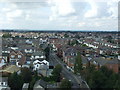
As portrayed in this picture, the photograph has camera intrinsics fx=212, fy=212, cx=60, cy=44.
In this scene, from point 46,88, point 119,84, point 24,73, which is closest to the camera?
point 119,84

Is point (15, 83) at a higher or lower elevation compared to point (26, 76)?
lower

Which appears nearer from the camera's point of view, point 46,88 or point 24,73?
point 46,88

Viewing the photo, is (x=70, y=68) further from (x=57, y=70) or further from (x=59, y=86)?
(x=59, y=86)

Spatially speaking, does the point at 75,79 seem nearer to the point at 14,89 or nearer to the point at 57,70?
the point at 57,70

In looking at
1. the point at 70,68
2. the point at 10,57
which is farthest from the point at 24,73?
the point at 10,57

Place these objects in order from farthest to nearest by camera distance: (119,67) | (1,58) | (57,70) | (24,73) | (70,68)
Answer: (1,58) → (70,68) → (119,67) → (57,70) → (24,73)

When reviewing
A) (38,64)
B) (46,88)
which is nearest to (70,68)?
(38,64)

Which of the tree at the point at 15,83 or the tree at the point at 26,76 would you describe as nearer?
the tree at the point at 15,83

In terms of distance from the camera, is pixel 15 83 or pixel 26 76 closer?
pixel 15 83

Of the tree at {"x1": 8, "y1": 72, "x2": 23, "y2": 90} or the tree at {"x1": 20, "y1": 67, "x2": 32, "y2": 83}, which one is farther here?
the tree at {"x1": 20, "y1": 67, "x2": 32, "y2": 83}
